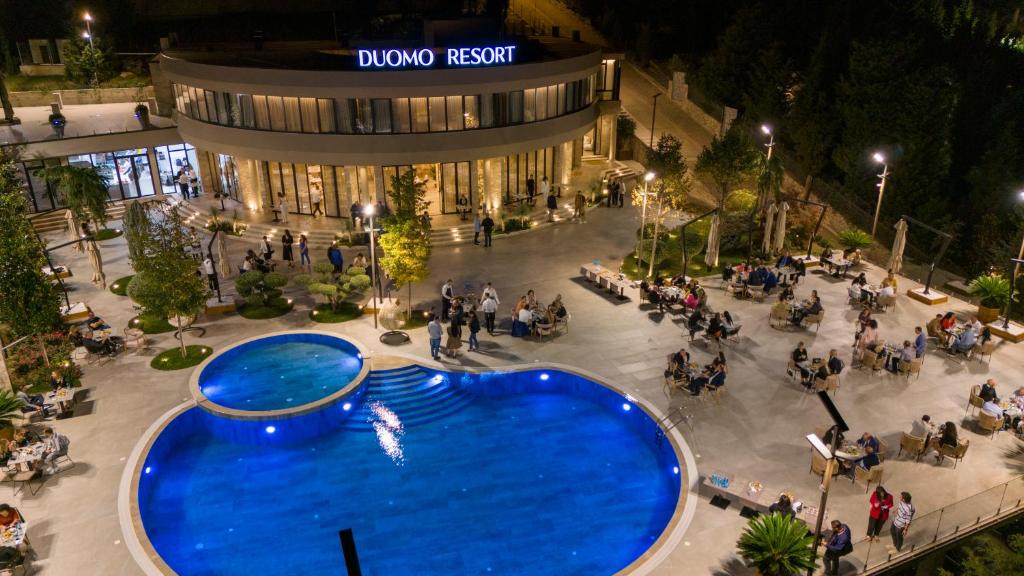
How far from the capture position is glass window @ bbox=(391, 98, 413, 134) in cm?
3484

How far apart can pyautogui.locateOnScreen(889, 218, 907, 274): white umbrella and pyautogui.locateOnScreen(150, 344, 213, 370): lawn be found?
26.5 meters

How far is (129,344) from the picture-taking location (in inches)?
972

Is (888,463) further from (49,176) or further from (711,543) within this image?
(49,176)

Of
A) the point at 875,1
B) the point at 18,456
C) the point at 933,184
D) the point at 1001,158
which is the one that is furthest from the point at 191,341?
the point at 875,1

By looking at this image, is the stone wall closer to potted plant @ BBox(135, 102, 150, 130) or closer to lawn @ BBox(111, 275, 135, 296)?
potted plant @ BBox(135, 102, 150, 130)

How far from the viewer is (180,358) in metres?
24.0

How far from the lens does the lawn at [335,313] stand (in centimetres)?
2691

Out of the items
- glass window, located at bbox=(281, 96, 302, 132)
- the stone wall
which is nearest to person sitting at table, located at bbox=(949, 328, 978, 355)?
glass window, located at bbox=(281, 96, 302, 132)

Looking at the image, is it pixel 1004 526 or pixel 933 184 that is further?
pixel 933 184

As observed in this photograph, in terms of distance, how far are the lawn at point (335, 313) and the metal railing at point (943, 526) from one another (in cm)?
1867

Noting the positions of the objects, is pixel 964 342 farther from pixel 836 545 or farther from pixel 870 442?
pixel 836 545

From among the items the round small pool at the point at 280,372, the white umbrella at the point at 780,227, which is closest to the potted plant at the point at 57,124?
the round small pool at the point at 280,372

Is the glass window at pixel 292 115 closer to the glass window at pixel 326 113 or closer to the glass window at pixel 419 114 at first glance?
the glass window at pixel 326 113

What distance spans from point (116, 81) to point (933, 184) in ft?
188
